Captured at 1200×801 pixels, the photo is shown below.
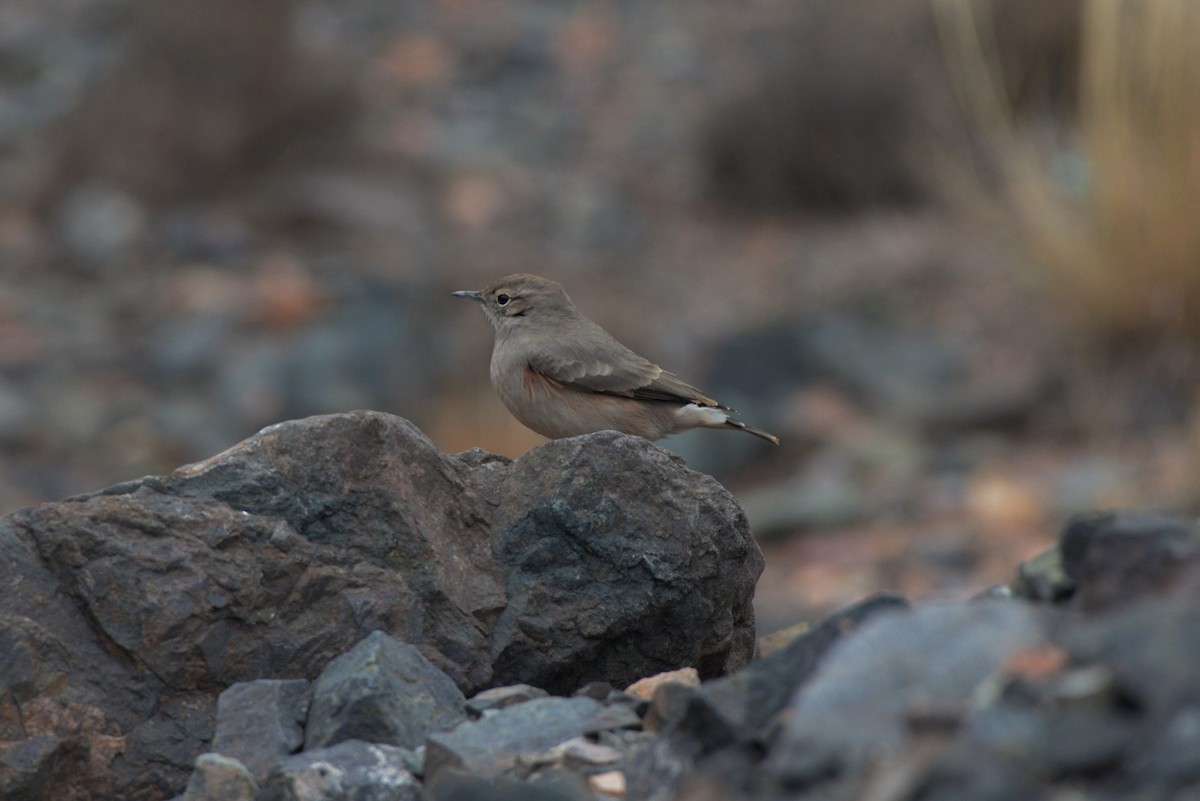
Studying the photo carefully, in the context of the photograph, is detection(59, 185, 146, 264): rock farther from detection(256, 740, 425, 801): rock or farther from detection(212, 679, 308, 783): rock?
detection(256, 740, 425, 801): rock

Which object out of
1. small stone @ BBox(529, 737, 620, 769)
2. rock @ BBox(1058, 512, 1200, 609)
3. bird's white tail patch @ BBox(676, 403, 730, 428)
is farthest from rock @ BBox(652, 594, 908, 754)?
bird's white tail patch @ BBox(676, 403, 730, 428)

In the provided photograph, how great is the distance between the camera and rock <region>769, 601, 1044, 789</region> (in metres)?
3.22

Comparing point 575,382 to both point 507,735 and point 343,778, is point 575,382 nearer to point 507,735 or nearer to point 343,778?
point 507,735

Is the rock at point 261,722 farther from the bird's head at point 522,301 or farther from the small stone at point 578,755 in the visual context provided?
the bird's head at point 522,301

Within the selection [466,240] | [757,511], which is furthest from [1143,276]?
[466,240]

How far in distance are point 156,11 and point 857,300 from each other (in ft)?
32.5

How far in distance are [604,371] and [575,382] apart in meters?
0.16

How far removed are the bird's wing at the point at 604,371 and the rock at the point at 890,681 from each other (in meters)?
3.59

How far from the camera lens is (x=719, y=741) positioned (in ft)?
12.1

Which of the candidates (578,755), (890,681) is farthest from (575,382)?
(890,681)

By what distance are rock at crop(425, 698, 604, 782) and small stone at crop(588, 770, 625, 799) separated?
22cm

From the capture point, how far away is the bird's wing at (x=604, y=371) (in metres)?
6.99

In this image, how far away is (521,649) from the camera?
485 cm

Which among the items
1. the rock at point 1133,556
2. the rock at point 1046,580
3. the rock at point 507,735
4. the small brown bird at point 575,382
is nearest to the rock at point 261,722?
the rock at point 507,735
